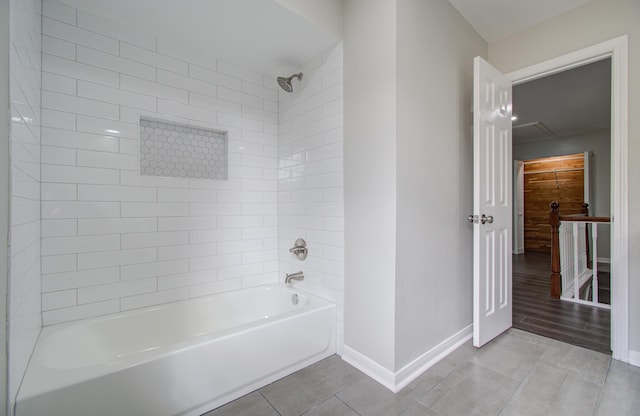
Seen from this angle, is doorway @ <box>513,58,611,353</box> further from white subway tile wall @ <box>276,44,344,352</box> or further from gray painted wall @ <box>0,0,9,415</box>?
gray painted wall @ <box>0,0,9,415</box>

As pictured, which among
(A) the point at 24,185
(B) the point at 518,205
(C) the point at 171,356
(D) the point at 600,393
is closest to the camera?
(A) the point at 24,185

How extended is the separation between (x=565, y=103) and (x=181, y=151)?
5.08 meters

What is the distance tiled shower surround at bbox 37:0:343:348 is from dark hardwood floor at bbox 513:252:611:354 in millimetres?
1917

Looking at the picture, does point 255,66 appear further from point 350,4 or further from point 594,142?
point 594,142

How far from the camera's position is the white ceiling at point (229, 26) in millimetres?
1697

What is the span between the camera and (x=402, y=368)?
171cm

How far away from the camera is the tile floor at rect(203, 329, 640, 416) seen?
1.47m

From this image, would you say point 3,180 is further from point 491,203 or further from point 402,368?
point 491,203

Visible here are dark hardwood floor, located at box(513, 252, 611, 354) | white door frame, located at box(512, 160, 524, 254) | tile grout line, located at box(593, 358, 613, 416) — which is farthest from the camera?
white door frame, located at box(512, 160, 524, 254)

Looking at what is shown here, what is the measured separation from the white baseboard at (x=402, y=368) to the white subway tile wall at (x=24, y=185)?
1.69m

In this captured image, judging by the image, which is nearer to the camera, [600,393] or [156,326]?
[600,393]

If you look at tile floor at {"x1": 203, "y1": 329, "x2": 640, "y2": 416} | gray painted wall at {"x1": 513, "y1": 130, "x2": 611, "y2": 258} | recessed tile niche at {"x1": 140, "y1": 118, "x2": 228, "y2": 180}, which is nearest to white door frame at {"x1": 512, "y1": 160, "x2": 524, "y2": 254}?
gray painted wall at {"x1": 513, "y1": 130, "x2": 611, "y2": 258}

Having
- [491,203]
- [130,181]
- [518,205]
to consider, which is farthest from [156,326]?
[518,205]

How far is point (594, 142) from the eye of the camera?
541 cm
